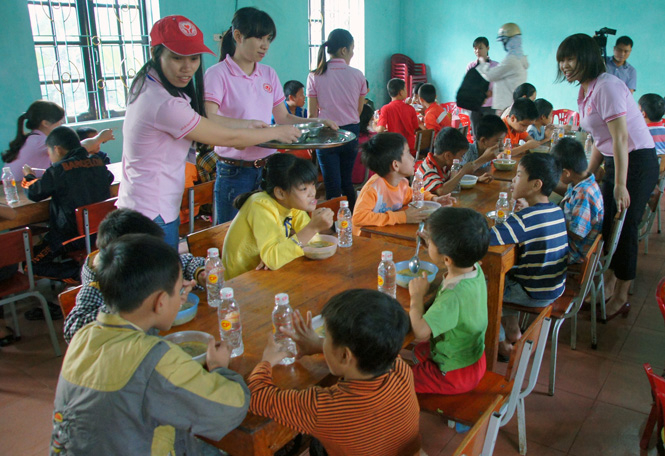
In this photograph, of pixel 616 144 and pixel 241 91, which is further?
pixel 616 144

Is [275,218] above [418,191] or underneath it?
above

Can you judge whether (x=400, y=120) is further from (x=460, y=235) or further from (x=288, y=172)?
(x=460, y=235)

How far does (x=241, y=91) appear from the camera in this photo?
2.99 m

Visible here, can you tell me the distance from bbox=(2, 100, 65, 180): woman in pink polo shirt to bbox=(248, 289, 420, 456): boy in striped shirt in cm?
342

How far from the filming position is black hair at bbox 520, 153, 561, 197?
2768 millimetres

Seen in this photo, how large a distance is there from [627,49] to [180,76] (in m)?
6.44

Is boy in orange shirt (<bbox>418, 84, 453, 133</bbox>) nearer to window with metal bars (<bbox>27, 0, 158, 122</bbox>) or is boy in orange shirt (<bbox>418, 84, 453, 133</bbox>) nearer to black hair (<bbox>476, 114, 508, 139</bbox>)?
black hair (<bbox>476, 114, 508, 139</bbox>)

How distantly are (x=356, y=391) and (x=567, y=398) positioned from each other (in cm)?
179

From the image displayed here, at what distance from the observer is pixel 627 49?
22.1 ft

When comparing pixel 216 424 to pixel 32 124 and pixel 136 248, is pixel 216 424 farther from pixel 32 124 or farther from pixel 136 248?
pixel 32 124

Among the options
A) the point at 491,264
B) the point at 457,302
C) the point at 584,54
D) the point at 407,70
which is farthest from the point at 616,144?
the point at 407,70

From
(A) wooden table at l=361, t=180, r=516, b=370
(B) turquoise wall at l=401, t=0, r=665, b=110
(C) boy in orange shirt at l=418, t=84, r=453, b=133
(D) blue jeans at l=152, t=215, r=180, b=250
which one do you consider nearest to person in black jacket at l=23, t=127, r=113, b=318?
(D) blue jeans at l=152, t=215, r=180, b=250

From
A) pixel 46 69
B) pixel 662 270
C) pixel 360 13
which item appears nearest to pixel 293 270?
pixel 662 270

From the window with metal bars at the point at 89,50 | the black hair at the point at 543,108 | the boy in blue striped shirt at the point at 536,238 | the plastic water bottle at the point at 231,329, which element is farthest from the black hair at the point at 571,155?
the window with metal bars at the point at 89,50
